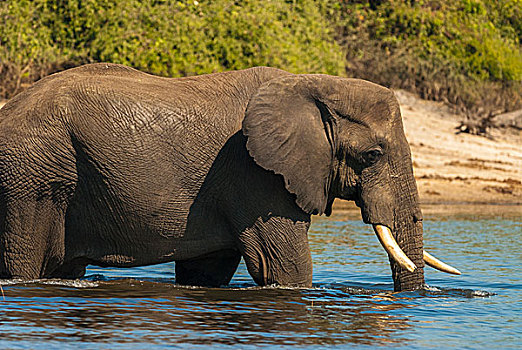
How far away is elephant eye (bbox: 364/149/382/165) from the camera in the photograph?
757 centimetres

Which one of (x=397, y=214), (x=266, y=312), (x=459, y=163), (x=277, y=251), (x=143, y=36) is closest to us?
(x=266, y=312)

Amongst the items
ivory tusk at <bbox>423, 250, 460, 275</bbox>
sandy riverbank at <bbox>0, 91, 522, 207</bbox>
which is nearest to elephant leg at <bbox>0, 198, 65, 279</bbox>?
ivory tusk at <bbox>423, 250, 460, 275</bbox>

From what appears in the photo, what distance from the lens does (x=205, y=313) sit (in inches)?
286

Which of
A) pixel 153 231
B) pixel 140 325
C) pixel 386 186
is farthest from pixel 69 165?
pixel 386 186

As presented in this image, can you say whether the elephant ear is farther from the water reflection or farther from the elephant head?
the water reflection

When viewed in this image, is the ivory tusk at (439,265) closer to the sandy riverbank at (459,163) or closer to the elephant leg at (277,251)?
the elephant leg at (277,251)

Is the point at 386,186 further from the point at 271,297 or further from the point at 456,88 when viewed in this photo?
the point at 456,88

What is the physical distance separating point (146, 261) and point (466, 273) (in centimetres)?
364

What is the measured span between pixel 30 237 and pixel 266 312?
1.76 metres

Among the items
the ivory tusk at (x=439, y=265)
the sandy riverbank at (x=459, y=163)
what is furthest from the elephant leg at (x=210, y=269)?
the sandy riverbank at (x=459, y=163)

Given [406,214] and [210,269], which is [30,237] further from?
[406,214]

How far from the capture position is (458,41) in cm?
2381

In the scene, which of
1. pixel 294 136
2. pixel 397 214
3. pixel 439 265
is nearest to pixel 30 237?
pixel 294 136

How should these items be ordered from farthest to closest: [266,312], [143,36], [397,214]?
1. [143,36]
2. [397,214]
3. [266,312]
